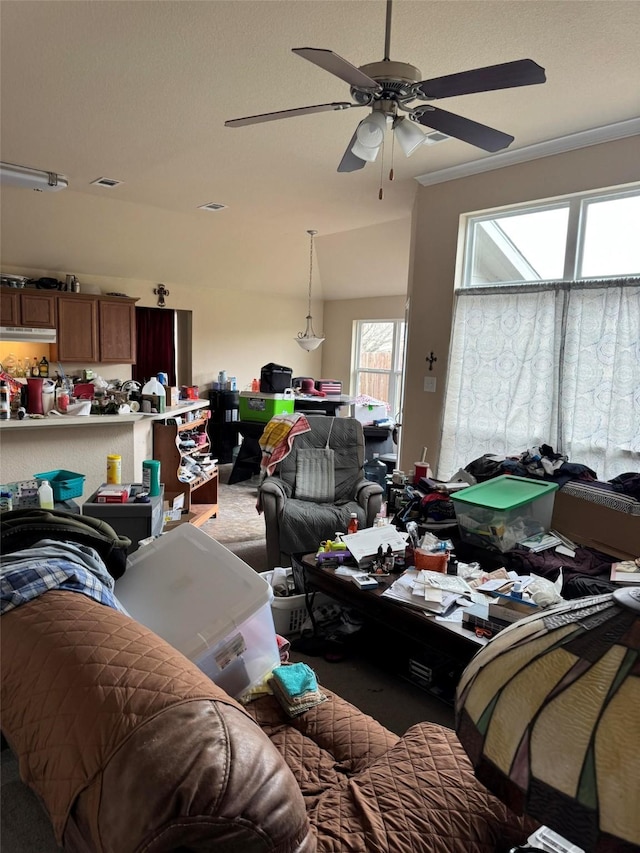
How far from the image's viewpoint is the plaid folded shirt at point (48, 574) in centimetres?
95

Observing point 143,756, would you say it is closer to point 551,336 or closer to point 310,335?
point 551,336

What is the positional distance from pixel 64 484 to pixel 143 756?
88.4 inches

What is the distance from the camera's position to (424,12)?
6.95 ft

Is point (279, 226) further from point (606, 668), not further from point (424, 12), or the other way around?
point (606, 668)

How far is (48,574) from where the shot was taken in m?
1.01

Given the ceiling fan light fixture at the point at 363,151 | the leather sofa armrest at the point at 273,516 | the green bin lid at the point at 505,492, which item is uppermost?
the ceiling fan light fixture at the point at 363,151

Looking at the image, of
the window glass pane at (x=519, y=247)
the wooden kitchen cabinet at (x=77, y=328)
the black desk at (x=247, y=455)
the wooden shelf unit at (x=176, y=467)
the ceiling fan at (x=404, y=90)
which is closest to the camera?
the ceiling fan at (x=404, y=90)

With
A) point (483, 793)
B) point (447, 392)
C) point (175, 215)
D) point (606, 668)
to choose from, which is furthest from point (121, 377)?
point (606, 668)

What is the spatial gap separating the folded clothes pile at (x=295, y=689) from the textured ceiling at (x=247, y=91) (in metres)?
2.48

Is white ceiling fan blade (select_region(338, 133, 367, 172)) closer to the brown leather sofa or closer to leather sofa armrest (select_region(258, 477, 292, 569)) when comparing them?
leather sofa armrest (select_region(258, 477, 292, 569))

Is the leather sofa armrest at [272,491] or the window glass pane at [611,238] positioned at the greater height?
the window glass pane at [611,238]

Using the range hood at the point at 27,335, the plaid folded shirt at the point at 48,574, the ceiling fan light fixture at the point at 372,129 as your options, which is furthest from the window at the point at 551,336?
the range hood at the point at 27,335

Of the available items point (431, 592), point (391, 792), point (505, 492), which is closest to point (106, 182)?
point (505, 492)

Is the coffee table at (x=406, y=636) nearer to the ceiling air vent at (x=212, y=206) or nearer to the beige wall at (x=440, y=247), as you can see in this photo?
the beige wall at (x=440, y=247)
